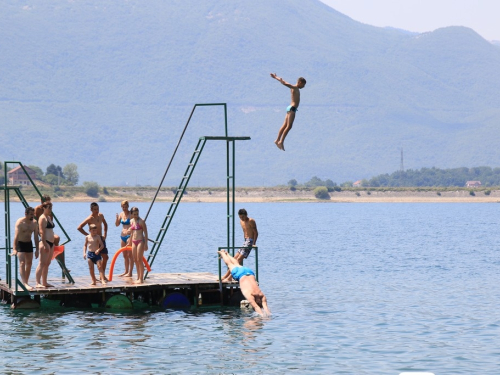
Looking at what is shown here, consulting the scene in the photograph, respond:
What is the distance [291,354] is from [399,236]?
6270cm

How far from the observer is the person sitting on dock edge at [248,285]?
73.0 feet

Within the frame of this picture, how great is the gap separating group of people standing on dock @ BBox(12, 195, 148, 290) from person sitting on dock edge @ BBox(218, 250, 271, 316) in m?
2.20

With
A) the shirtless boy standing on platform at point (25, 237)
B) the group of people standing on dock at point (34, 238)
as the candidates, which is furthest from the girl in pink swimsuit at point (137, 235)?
the shirtless boy standing on platform at point (25, 237)

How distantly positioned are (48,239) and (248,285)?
5089mm

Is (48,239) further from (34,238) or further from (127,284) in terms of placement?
(127,284)

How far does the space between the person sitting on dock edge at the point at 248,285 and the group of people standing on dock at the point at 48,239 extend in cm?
220

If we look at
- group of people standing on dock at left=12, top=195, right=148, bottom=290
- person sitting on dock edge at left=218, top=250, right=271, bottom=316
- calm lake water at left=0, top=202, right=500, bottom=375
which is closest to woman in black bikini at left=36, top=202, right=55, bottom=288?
group of people standing on dock at left=12, top=195, right=148, bottom=290

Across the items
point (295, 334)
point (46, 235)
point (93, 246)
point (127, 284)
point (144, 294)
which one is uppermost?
point (46, 235)

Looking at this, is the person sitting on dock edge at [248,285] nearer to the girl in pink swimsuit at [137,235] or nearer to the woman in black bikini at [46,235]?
the girl in pink swimsuit at [137,235]

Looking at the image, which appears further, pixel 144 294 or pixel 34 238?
pixel 144 294

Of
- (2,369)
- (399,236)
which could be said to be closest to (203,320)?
(2,369)

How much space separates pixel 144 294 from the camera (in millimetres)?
24938

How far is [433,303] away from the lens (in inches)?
1093

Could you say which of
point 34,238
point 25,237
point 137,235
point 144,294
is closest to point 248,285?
point 137,235
